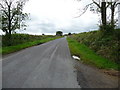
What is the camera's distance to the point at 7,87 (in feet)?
13.9

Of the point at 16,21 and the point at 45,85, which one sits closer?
the point at 45,85

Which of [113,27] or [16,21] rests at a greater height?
[16,21]

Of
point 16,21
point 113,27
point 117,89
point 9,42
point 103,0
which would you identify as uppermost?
point 103,0

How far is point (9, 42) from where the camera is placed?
57.5 ft

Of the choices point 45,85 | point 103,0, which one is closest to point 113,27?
point 103,0

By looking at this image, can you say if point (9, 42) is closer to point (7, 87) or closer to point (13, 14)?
point (13, 14)

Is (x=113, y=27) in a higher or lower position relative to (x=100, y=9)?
lower

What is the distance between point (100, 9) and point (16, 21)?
14.9 m

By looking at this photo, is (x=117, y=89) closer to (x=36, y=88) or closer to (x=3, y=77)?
(x=36, y=88)

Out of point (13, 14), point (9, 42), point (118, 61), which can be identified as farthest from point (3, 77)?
point (13, 14)

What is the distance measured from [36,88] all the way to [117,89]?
3.15 meters

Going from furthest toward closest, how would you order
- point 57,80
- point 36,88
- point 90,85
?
1. point 57,80
2. point 90,85
3. point 36,88

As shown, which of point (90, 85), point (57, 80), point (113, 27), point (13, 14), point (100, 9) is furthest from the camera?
point (13, 14)

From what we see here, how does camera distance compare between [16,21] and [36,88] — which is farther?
[16,21]
